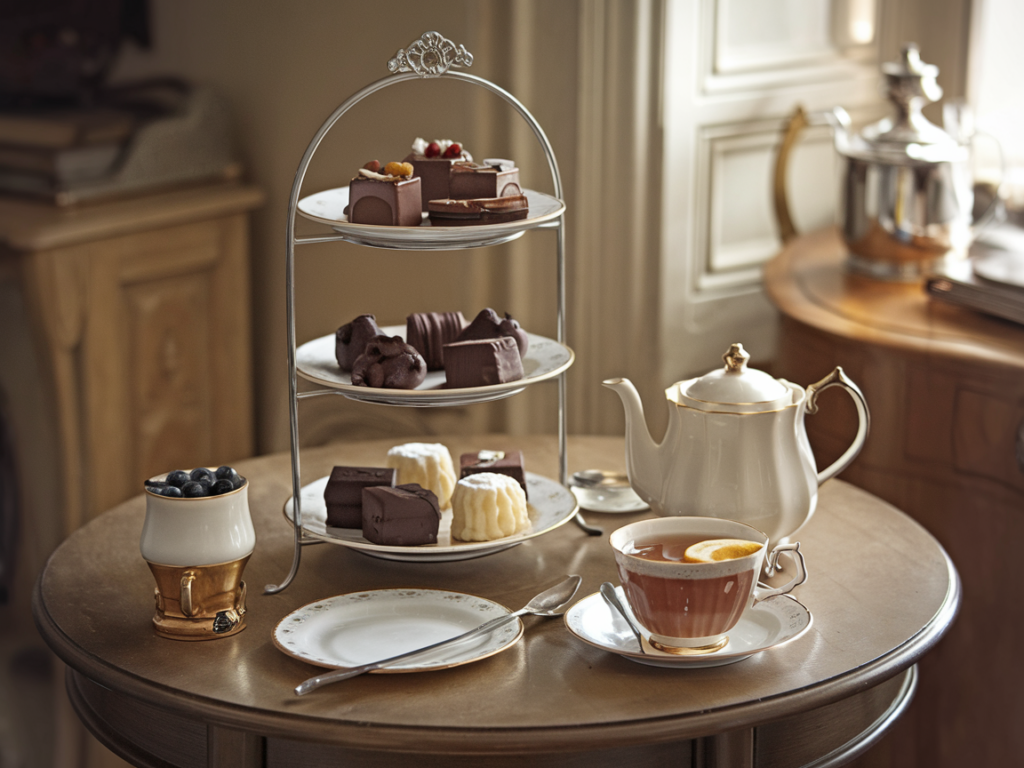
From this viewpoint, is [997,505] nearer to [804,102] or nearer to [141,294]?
[804,102]

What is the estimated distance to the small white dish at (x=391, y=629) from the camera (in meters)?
1.09

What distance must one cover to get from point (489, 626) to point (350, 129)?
160 cm

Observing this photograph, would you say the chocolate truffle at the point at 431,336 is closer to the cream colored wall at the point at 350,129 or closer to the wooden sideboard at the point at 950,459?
the wooden sideboard at the point at 950,459

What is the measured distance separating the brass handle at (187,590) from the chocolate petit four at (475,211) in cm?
44

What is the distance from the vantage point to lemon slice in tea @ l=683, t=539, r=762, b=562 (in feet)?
3.59

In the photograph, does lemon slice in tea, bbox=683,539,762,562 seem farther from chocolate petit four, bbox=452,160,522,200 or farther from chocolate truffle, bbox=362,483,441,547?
chocolate petit four, bbox=452,160,522,200

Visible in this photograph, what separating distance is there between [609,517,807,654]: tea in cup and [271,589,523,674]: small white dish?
13 centimetres

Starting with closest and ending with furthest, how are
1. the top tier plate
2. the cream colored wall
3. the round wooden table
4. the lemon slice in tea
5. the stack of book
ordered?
the round wooden table → the lemon slice in tea → the top tier plate → the cream colored wall → the stack of book

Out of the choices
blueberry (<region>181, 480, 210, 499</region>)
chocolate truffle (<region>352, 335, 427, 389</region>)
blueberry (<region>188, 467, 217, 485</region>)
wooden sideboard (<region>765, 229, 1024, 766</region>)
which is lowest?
wooden sideboard (<region>765, 229, 1024, 766</region>)

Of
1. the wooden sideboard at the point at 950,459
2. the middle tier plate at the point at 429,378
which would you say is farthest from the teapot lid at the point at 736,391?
the wooden sideboard at the point at 950,459

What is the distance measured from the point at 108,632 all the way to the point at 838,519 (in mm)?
836

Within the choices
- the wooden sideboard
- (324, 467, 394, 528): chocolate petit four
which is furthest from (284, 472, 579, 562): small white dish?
the wooden sideboard

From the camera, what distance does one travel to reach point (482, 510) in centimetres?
127

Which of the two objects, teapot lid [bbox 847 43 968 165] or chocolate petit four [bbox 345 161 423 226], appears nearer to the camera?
chocolate petit four [bbox 345 161 423 226]
